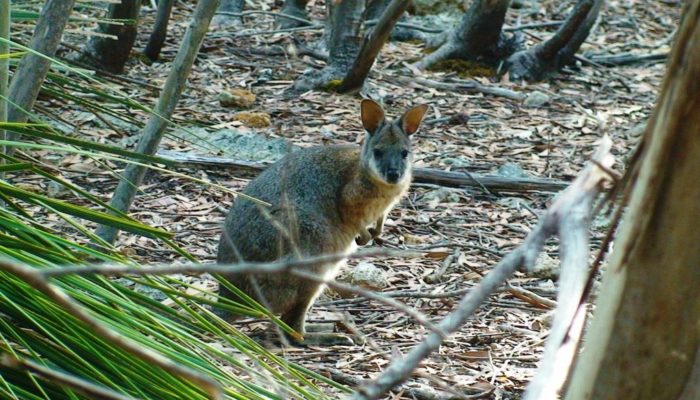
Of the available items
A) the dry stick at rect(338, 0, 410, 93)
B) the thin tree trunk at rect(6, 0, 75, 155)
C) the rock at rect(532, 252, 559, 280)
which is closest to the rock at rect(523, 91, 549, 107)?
the dry stick at rect(338, 0, 410, 93)

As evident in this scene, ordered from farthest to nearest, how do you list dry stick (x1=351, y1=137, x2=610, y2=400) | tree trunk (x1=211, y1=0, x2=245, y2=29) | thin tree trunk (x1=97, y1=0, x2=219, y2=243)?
tree trunk (x1=211, y1=0, x2=245, y2=29)
thin tree trunk (x1=97, y1=0, x2=219, y2=243)
dry stick (x1=351, y1=137, x2=610, y2=400)

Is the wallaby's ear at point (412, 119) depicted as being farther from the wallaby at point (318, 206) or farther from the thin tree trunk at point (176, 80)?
the thin tree trunk at point (176, 80)

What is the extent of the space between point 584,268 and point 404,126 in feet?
15.3

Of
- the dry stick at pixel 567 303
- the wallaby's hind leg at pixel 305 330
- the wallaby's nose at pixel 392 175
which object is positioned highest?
the dry stick at pixel 567 303

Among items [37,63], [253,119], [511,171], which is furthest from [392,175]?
[37,63]

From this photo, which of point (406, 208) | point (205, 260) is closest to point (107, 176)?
point (205, 260)

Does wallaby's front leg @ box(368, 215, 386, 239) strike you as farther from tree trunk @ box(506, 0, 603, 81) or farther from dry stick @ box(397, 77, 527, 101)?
tree trunk @ box(506, 0, 603, 81)

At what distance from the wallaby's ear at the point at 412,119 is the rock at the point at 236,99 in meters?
2.35

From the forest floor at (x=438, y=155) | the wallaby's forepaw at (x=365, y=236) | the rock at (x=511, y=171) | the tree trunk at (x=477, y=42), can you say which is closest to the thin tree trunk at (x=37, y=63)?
the forest floor at (x=438, y=155)

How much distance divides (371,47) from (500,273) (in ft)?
22.3

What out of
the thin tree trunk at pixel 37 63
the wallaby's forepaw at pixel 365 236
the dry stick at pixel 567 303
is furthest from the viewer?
the wallaby's forepaw at pixel 365 236

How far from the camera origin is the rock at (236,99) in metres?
7.93

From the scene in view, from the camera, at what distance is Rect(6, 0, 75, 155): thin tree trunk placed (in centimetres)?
311

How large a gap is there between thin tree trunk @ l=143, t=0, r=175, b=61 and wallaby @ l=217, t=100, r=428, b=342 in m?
3.18
